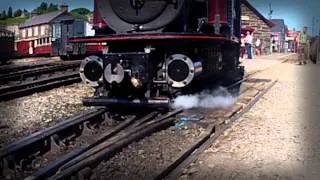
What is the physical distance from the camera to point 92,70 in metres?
9.17

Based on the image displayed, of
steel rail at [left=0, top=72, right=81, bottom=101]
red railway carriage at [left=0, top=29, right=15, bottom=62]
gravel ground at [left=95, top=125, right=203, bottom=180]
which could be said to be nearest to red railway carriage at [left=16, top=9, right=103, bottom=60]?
red railway carriage at [left=0, top=29, right=15, bottom=62]

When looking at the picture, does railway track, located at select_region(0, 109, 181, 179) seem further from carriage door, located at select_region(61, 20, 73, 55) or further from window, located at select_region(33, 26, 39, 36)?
window, located at select_region(33, 26, 39, 36)

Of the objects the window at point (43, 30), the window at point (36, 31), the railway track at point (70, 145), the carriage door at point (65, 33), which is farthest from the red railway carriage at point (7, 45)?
the railway track at point (70, 145)

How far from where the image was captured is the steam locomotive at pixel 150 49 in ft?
28.0

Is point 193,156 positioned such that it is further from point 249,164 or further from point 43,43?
point 43,43

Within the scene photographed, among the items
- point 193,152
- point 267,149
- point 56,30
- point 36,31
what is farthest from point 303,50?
point 193,152

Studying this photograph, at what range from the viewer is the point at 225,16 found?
987cm

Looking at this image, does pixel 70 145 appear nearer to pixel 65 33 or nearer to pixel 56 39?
pixel 65 33

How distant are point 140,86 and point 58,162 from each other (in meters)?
3.73

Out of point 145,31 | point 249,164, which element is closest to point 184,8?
point 145,31

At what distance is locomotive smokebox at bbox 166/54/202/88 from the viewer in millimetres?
8586

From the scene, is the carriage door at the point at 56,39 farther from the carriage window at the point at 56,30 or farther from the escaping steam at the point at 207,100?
the escaping steam at the point at 207,100

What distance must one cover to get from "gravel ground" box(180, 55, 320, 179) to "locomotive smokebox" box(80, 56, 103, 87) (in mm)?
2675

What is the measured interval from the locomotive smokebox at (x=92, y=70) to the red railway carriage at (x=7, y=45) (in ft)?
61.6
